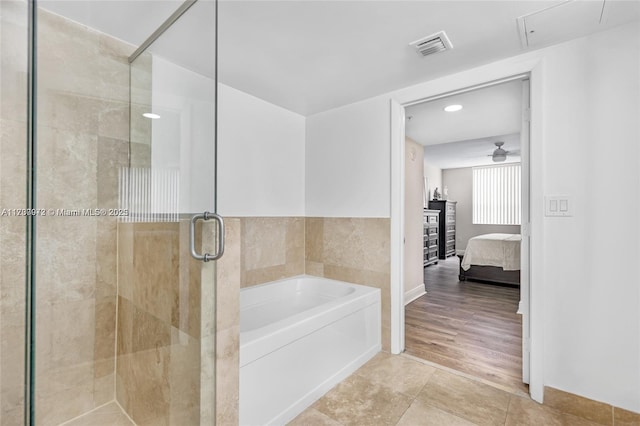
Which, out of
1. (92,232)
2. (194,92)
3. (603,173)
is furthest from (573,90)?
(92,232)

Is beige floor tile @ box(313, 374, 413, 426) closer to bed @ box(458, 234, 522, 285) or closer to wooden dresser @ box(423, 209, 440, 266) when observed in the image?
bed @ box(458, 234, 522, 285)

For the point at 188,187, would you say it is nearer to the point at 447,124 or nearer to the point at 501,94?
the point at 501,94

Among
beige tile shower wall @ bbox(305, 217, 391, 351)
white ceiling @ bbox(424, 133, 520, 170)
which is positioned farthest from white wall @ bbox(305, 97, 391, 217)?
white ceiling @ bbox(424, 133, 520, 170)

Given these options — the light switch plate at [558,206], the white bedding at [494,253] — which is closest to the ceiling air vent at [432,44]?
the light switch plate at [558,206]

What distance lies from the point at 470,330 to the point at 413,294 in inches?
43.0

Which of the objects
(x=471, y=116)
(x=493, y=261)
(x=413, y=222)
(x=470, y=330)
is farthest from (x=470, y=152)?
(x=470, y=330)

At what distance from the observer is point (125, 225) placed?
1789 mm

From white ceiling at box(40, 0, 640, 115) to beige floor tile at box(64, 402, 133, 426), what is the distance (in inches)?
74.3

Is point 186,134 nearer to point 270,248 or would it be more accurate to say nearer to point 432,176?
point 270,248

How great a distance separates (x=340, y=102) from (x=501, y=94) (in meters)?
1.44

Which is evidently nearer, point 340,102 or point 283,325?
point 283,325

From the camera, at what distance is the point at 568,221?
70.8 inches

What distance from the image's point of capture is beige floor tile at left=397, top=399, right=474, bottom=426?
1670 millimetres

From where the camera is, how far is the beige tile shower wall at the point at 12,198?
1285mm
